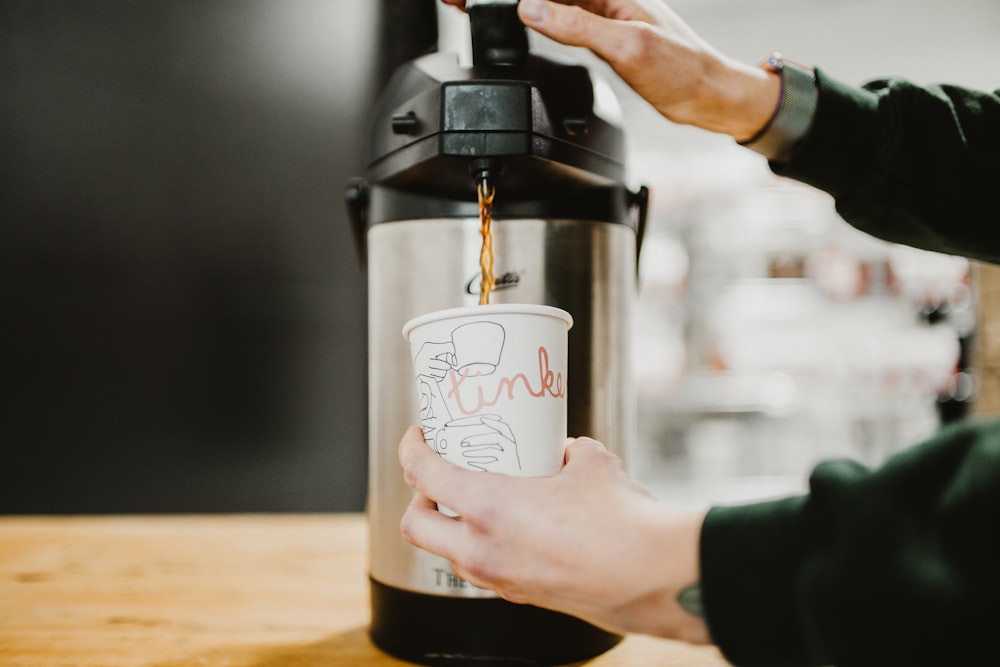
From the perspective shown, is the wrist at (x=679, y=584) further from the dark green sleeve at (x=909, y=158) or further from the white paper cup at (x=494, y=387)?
the dark green sleeve at (x=909, y=158)

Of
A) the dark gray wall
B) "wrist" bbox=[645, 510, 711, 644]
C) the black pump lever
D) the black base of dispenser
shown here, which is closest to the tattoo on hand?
"wrist" bbox=[645, 510, 711, 644]

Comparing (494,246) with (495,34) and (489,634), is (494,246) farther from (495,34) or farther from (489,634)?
(489,634)

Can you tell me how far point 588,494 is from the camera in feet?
1.38

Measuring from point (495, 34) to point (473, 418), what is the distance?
1.13 feet

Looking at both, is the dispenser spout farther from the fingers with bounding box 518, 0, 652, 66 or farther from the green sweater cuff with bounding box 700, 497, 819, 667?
the green sweater cuff with bounding box 700, 497, 819, 667

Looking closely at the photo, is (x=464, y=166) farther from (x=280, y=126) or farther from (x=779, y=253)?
(x=779, y=253)

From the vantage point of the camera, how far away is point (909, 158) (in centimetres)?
76

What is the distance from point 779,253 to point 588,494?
3329 millimetres

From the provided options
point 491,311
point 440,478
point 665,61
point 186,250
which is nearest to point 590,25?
point 665,61

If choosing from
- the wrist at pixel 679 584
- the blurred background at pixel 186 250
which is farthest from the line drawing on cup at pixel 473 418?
the blurred background at pixel 186 250

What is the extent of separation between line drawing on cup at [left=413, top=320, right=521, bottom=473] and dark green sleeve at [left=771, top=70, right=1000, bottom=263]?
471 mm

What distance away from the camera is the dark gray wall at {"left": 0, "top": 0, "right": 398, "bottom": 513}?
1.23 meters

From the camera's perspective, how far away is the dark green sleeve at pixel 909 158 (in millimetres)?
756

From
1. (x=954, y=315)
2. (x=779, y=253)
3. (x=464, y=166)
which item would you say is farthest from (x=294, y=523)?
(x=779, y=253)
